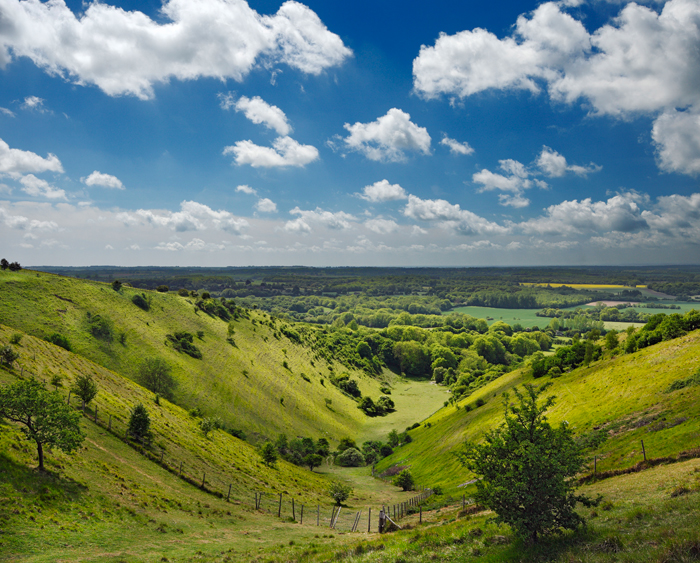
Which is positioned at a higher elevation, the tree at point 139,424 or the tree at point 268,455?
the tree at point 139,424

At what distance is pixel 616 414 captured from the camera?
38.4 m

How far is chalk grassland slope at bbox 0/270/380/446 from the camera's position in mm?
73387

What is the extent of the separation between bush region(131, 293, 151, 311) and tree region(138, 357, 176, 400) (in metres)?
32.4

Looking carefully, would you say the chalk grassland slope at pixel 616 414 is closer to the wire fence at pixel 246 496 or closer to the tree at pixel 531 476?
the wire fence at pixel 246 496

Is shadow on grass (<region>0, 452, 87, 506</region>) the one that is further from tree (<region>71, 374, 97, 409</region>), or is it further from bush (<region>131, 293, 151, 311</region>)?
bush (<region>131, 293, 151, 311</region>)

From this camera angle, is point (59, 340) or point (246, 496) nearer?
point (246, 496)

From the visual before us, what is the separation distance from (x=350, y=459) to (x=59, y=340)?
66849 mm

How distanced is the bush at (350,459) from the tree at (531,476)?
69934 mm

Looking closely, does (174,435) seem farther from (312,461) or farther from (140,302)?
(140,302)

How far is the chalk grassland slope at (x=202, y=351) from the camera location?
2889 inches

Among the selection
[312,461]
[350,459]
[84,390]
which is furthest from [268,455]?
[350,459]

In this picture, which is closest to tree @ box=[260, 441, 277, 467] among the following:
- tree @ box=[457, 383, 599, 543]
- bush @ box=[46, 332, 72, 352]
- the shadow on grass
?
the shadow on grass

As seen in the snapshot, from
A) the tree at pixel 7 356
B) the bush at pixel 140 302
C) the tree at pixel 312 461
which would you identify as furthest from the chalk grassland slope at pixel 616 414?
the bush at pixel 140 302

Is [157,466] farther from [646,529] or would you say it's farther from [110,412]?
[646,529]
